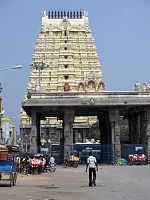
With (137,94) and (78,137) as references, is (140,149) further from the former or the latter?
(78,137)

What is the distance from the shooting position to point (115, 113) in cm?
4291

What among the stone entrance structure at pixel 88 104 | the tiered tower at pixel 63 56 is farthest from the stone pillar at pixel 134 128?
the tiered tower at pixel 63 56

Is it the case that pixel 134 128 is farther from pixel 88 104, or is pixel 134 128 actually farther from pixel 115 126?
pixel 88 104

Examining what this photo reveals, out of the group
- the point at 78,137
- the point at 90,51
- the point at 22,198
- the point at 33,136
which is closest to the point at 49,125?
the point at 78,137

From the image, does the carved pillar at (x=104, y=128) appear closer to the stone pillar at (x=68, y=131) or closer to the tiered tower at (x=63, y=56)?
the stone pillar at (x=68, y=131)

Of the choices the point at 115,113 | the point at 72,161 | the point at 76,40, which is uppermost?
the point at 76,40

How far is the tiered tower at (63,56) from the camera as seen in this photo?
8581 cm

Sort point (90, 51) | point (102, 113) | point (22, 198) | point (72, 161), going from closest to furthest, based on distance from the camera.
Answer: point (22, 198)
point (72, 161)
point (102, 113)
point (90, 51)

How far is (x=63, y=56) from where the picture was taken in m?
88.0

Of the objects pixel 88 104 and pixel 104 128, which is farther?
pixel 104 128

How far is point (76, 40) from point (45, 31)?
272 inches

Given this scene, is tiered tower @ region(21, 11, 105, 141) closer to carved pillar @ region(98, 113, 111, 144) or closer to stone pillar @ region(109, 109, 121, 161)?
carved pillar @ region(98, 113, 111, 144)

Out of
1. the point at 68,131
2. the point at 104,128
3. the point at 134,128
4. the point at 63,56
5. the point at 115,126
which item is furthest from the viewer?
the point at 63,56

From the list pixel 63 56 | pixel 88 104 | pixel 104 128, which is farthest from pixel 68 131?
pixel 63 56
